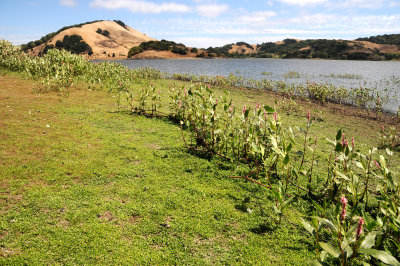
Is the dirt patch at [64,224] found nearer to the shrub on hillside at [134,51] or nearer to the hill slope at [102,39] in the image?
the hill slope at [102,39]

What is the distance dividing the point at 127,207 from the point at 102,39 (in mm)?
160385

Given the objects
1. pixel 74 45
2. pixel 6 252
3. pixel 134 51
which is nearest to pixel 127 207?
pixel 6 252

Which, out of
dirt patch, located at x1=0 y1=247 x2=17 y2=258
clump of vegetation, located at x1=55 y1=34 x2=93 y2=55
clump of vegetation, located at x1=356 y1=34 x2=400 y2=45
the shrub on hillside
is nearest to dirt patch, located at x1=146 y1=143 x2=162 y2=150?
dirt patch, located at x1=0 y1=247 x2=17 y2=258

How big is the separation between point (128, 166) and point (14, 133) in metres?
4.22

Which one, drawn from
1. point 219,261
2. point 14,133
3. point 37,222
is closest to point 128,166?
point 37,222

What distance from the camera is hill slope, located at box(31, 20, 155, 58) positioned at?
12184 centimetres

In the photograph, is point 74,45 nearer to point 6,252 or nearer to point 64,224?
point 64,224

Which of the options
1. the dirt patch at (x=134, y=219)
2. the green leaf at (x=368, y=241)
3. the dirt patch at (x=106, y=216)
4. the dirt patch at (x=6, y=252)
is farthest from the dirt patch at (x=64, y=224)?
the green leaf at (x=368, y=241)

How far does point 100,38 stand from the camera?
14250 centimetres

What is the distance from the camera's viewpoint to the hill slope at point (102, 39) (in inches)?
4797

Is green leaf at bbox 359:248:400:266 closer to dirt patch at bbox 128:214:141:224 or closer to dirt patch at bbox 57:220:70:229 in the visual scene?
dirt patch at bbox 128:214:141:224

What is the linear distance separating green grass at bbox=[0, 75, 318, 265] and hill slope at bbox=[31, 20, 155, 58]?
400 feet

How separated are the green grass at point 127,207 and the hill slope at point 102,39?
400ft

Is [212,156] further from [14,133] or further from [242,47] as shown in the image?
[242,47]
